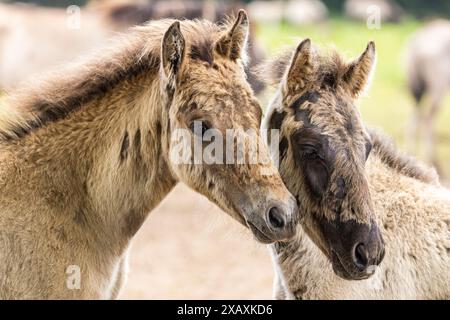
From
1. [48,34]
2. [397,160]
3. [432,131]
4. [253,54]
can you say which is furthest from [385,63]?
[397,160]

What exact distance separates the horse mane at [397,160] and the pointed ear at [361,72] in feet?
1.84

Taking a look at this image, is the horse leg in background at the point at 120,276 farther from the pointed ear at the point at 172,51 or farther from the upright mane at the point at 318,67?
the upright mane at the point at 318,67

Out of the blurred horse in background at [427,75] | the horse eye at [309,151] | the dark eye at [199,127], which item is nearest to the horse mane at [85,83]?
the dark eye at [199,127]

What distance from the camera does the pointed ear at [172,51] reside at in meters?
4.68

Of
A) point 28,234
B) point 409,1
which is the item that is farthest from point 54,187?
point 409,1

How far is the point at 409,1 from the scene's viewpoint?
3272cm

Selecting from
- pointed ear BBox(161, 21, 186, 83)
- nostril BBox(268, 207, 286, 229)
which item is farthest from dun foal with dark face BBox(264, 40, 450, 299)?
pointed ear BBox(161, 21, 186, 83)

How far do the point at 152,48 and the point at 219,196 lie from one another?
3.21ft

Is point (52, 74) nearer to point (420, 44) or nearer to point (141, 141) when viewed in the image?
point (141, 141)

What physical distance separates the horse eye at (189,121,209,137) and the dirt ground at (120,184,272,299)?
3623mm

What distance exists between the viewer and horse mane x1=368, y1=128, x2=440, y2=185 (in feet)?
19.4

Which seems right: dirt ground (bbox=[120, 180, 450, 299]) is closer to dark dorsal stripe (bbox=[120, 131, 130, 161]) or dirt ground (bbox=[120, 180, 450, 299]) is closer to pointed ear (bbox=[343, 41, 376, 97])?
pointed ear (bbox=[343, 41, 376, 97])

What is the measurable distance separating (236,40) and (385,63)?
2150 centimetres

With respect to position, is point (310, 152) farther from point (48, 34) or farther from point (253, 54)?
point (48, 34)
